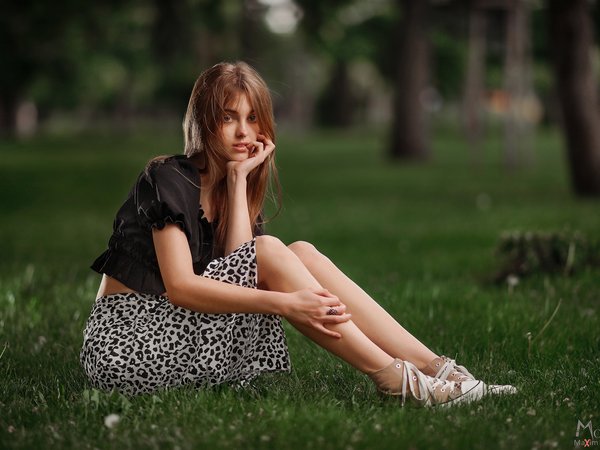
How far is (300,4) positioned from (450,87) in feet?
96.1

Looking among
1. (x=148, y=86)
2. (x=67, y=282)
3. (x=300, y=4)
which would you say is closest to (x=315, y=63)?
(x=148, y=86)

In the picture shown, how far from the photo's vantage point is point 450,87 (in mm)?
44781

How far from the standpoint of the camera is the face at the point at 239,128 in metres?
4.12

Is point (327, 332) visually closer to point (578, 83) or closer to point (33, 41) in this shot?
point (578, 83)

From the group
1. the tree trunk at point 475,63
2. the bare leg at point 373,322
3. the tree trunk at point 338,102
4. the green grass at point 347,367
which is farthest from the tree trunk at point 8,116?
the bare leg at point 373,322

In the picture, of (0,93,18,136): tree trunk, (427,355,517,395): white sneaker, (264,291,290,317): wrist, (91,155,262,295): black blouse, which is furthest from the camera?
(0,93,18,136): tree trunk

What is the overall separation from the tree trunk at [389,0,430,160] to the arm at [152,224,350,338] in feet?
69.4

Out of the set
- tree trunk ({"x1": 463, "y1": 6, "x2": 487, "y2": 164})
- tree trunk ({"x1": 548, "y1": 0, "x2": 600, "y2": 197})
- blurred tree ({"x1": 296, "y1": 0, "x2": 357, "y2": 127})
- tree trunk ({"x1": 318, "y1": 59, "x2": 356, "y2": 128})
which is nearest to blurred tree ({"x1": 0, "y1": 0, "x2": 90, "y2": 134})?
blurred tree ({"x1": 296, "y1": 0, "x2": 357, "y2": 127})

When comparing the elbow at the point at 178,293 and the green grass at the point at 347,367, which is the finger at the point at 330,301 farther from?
the elbow at the point at 178,293

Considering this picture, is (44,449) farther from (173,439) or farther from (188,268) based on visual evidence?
(188,268)

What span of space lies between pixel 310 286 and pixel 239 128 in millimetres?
804

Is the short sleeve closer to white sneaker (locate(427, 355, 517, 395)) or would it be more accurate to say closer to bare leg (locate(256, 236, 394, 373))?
bare leg (locate(256, 236, 394, 373))

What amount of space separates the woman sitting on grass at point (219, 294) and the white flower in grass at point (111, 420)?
1.18 feet

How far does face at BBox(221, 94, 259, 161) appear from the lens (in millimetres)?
4125
